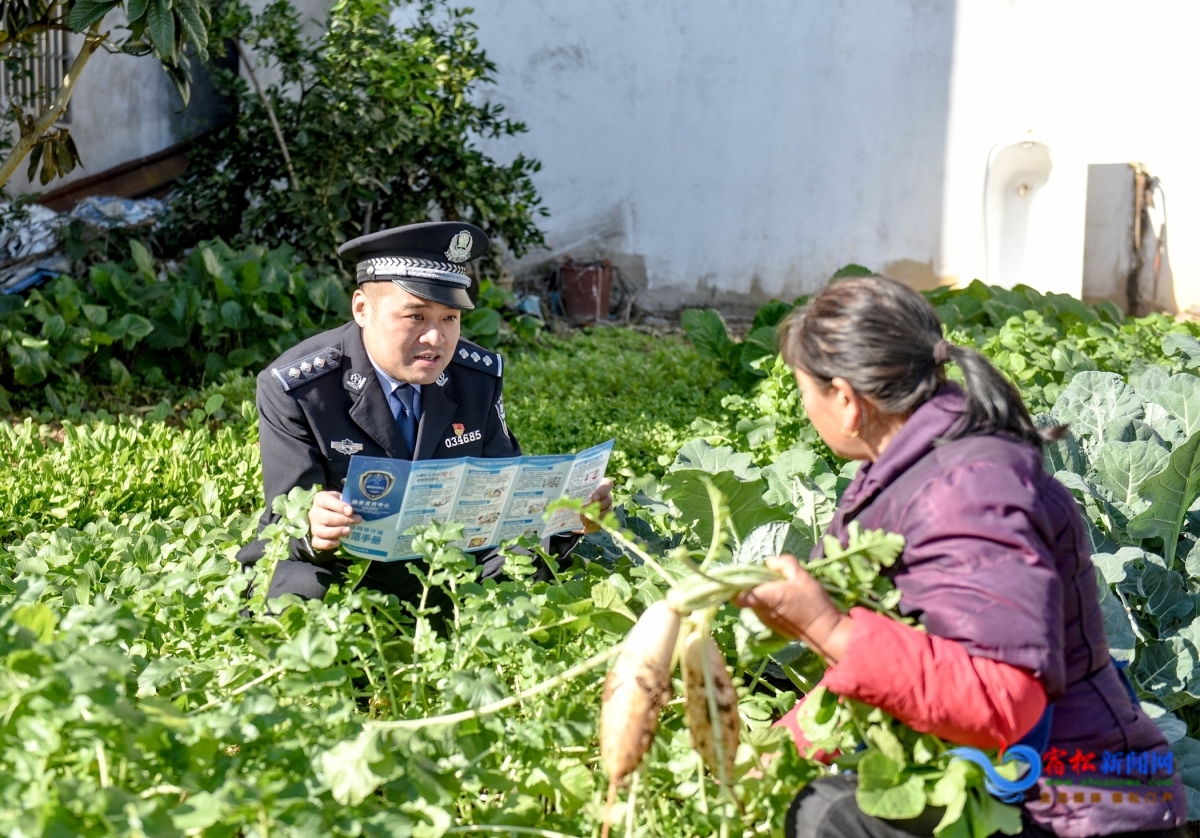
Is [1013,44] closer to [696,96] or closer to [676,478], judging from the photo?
[696,96]

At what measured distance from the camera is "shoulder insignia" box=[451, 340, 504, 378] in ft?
10.6

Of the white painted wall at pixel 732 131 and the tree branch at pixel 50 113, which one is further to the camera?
the white painted wall at pixel 732 131

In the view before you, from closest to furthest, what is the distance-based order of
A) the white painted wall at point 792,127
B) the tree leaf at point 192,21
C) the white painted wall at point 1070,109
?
the tree leaf at point 192,21, the white painted wall at point 1070,109, the white painted wall at point 792,127

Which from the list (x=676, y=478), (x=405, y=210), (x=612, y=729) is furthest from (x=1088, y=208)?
(x=612, y=729)

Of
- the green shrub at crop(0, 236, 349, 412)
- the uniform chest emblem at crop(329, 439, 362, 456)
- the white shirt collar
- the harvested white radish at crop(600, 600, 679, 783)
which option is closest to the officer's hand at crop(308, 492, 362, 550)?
the uniform chest emblem at crop(329, 439, 362, 456)

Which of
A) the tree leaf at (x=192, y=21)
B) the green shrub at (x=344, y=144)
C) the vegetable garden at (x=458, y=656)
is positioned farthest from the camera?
the green shrub at (x=344, y=144)

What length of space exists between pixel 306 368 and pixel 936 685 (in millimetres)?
1844

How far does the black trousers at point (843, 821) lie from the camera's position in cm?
180

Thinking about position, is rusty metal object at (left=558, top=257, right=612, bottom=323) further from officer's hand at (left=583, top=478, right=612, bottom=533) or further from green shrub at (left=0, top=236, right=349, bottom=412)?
officer's hand at (left=583, top=478, right=612, bottom=533)

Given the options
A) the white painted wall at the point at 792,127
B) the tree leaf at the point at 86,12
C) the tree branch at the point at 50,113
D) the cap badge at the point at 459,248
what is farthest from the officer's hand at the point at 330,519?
the white painted wall at the point at 792,127

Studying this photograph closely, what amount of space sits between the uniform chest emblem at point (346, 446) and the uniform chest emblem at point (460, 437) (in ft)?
0.78

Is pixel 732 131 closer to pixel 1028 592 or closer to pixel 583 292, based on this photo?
pixel 583 292

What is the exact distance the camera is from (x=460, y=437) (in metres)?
3.16

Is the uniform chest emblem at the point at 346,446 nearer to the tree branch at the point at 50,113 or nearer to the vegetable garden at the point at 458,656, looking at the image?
the vegetable garden at the point at 458,656
